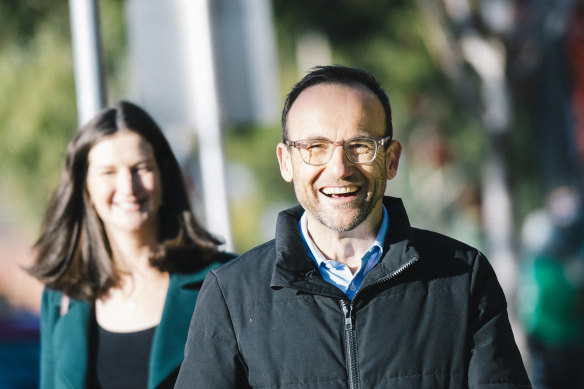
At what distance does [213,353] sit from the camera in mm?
2305

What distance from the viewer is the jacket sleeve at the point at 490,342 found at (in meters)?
2.24

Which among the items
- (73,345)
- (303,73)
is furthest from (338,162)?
(303,73)

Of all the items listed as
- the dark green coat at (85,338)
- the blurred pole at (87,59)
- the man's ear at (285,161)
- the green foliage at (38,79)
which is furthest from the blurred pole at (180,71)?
the green foliage at (38,79)

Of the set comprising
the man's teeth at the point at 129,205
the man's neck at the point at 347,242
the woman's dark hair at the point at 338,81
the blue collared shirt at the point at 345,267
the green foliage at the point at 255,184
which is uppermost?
the woman's dark hair at the point at 338,81

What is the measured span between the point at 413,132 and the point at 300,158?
1937 cm

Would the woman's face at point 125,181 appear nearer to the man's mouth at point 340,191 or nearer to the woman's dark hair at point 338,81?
the woman's dark hair at point 338,81

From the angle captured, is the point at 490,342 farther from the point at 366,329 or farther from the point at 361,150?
the point at 361,150

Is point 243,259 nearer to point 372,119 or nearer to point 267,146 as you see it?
point 372,119

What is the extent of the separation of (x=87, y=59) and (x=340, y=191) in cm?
256

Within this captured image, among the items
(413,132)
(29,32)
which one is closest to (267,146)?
(413,132)

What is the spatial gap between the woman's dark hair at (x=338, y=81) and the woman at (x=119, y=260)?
1.12 meters

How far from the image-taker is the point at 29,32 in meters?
13.2

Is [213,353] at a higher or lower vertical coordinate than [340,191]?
lower

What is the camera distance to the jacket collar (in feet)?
7.55
